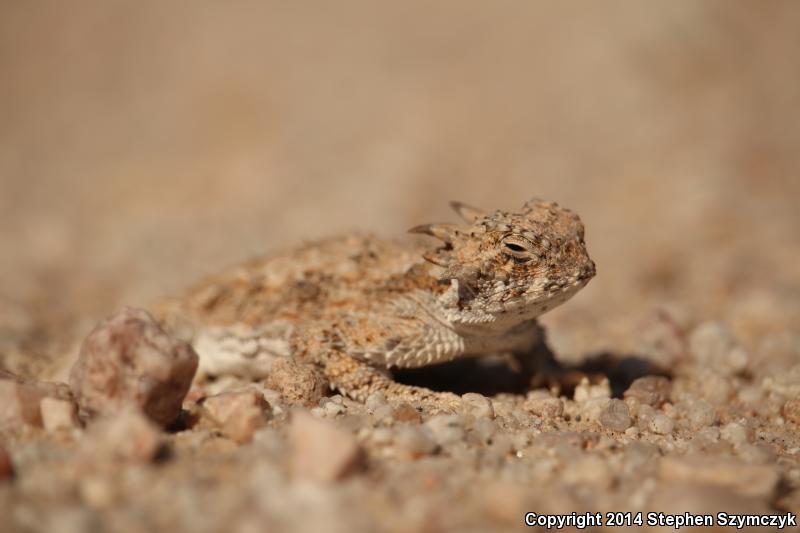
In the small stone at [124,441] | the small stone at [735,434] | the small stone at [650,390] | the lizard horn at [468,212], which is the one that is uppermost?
the lizard horn at [468,212]

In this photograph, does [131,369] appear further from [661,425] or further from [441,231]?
[661,425]

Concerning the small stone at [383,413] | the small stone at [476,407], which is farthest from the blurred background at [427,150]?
the small stone at [383,413]

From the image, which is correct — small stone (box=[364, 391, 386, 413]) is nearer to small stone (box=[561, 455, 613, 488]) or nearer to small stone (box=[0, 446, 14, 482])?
small stone (box=[561, 455, 613, 488])

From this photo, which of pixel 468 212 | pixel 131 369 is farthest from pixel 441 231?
pixel 131 369

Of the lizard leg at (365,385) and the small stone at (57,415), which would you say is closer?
the small stone at (57,415)

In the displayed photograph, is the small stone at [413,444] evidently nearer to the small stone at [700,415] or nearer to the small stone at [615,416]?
the small stone at [615,416]

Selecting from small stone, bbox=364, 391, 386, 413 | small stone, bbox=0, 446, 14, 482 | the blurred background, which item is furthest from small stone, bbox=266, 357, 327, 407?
the blurred background
